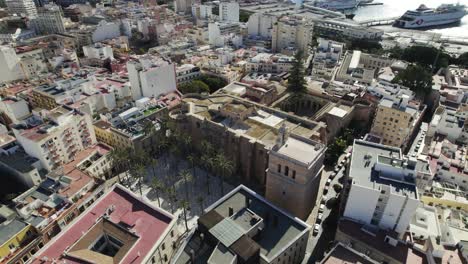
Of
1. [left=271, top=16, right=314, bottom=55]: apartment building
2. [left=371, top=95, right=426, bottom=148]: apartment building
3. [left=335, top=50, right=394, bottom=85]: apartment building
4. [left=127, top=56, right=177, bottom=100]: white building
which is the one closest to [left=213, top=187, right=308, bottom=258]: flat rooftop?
[left=371, top=95, right=426, bottom=148]: apartment building

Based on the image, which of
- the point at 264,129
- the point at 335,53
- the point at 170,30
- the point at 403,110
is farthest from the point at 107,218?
the point at 170,30

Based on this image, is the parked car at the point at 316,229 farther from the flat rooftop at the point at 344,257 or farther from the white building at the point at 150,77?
the white building at the point at 150,77

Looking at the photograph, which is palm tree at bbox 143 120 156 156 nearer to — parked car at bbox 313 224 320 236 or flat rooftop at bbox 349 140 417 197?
parked car at bbox 313 224 320 236

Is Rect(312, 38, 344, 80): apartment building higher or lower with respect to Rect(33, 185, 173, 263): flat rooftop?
higher

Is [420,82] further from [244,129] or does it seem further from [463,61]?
[244,129]

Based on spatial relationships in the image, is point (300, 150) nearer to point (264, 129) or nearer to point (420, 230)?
point (264, 129)

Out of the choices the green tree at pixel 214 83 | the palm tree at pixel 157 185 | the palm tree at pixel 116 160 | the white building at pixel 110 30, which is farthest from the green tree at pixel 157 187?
the white building at pixel 110 30

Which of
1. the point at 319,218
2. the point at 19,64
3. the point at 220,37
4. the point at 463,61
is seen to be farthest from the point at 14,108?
the point at 463,61
